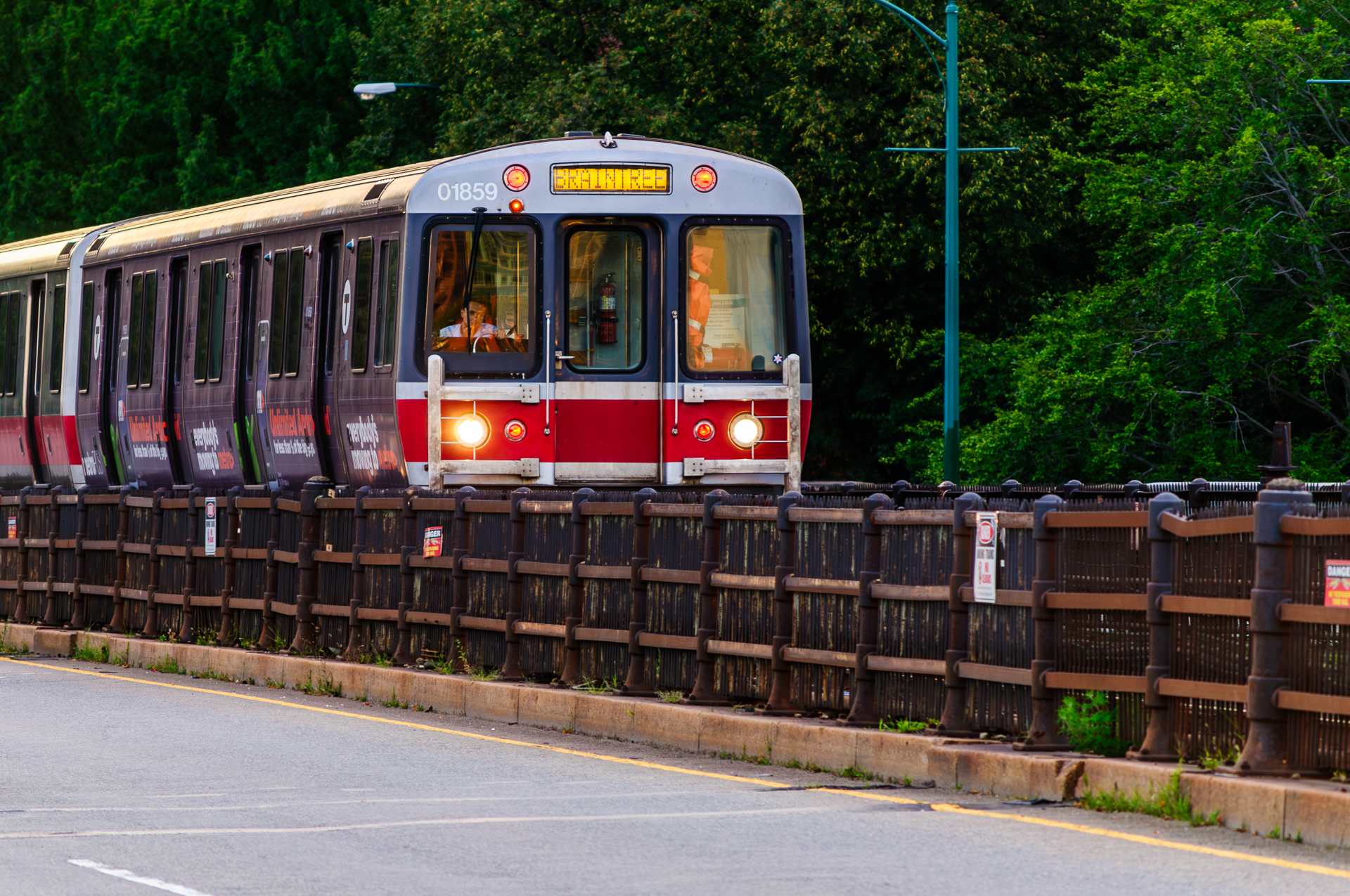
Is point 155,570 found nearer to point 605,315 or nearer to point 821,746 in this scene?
point 605,315

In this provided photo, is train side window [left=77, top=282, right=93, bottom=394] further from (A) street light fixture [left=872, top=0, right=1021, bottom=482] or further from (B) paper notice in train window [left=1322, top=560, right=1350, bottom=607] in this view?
(B) paper notice in train window [left=1322, top=560, right=1350, bottom=607]

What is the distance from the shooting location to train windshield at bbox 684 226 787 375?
20281 mm

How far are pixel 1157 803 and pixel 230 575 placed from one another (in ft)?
38.8

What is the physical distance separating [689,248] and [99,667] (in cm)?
704

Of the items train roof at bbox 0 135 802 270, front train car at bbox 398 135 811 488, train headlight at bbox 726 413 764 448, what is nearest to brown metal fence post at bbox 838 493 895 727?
front train car at bbox 398 135 811 488

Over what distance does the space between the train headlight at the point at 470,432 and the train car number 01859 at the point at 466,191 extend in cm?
206

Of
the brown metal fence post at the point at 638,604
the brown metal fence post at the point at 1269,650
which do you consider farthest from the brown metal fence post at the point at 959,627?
the brown metal fence post at the point at 638,604

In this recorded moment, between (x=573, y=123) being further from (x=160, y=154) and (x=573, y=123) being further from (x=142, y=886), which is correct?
(x=142, y=886)

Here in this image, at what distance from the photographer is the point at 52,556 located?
2338 centimetres

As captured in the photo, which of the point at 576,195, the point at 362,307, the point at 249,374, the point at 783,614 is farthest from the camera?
the point at 249,374

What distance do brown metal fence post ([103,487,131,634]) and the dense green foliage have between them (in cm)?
1808

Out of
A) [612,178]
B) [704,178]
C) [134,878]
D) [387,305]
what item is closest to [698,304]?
[704,178]

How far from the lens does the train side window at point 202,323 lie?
25156 mm

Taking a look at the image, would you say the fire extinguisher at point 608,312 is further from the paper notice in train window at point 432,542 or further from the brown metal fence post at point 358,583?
the paper notice in train window at point 432,542
